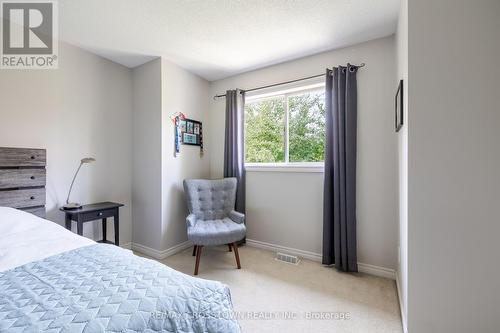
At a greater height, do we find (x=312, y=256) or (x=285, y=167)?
(x=285, y=167)

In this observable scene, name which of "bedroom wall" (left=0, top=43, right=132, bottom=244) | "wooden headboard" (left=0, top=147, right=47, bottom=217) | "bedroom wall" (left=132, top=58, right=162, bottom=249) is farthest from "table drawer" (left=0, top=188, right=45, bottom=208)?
"bedroom wall" (left=132, top=58, right=162, bottom=249)

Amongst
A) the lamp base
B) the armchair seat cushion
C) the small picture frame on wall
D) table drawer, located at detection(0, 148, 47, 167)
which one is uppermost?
the small picture frame on wall

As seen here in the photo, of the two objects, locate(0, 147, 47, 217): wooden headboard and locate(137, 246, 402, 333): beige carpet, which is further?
locate(0, 147, 47, 217): wooden headboard

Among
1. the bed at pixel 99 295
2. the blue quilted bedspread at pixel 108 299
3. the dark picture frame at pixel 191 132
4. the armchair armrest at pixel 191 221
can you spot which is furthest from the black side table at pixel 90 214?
the blue quilted bedspread at pixel 108 299

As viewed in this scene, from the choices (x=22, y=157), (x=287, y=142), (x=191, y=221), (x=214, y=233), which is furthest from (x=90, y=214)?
(x=287, y=142)

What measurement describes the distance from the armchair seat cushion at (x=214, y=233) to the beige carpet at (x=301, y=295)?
0.32 meters

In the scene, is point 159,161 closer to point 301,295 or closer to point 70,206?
point 70,206

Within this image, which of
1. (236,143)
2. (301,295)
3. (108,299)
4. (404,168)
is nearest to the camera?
(108,299)

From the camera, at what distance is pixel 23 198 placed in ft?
6.71

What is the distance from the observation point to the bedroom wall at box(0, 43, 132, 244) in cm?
213

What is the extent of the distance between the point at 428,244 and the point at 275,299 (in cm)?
120

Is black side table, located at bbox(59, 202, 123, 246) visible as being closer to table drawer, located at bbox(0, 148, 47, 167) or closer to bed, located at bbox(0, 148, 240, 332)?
table drawer, located at bbox(0, 148, 47, 167)

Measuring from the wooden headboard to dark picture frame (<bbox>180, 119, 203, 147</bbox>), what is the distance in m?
1.41

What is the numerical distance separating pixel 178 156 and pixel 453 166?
2.65 metres
